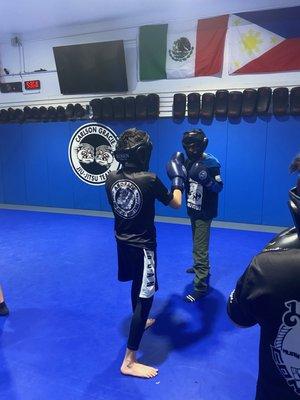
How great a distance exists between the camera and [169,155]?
18.2ft

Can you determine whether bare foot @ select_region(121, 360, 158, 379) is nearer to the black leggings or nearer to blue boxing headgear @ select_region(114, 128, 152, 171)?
the black leggings

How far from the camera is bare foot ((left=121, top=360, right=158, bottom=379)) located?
2154 mm

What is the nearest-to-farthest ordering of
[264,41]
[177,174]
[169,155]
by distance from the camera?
1. [177,174]
2. [264,41]
3. [169,155]

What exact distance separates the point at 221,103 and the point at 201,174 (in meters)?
2.47

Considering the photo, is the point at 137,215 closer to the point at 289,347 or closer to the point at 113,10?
the point at 289,347

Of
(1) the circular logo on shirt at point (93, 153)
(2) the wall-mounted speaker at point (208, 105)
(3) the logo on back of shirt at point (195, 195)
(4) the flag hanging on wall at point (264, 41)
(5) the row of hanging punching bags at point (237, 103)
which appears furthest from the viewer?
(1) the circular logo on shirt at point (93, 153)

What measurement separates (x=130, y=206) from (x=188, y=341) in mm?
1189

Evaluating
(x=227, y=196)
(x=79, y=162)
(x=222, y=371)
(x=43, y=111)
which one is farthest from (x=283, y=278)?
(x=43, y=111)

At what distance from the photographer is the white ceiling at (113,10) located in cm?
467

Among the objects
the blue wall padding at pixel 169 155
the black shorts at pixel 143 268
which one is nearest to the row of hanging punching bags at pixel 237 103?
the blue wall padding at pixel 169 155

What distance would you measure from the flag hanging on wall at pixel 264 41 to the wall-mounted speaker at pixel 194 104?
625 millimetres

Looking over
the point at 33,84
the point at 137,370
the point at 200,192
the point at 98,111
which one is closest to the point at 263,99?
the point at 200,192

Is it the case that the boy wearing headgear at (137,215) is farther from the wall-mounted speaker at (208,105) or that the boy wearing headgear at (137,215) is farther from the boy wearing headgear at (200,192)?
the wall-mounted speaker at (208,105)

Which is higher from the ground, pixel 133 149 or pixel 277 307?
pixel 133 149
